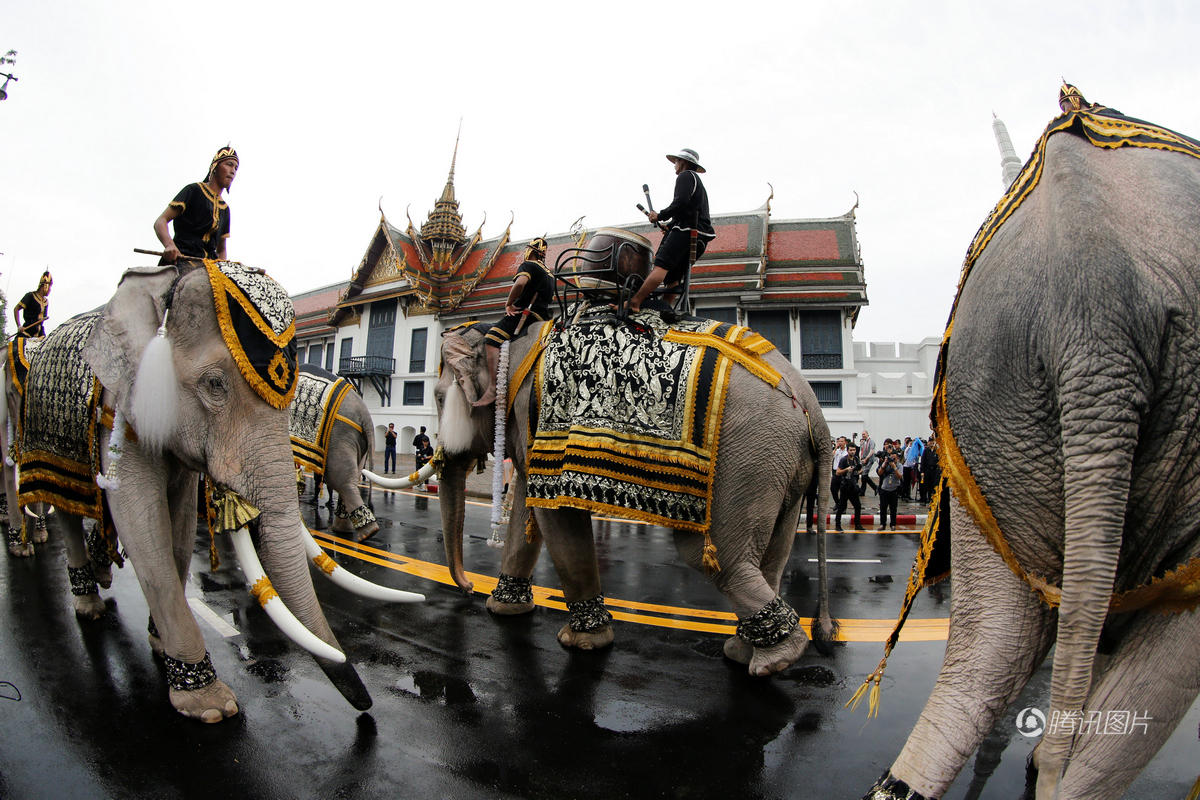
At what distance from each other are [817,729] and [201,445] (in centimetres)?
293

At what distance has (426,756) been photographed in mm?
2510

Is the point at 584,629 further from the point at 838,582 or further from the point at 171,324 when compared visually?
the point at 838,582

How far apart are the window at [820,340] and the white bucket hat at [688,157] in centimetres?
1913

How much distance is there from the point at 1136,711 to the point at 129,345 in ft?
11.6

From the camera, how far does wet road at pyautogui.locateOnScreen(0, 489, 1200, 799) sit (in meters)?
2.34

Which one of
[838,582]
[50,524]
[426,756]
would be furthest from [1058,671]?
[50,524]

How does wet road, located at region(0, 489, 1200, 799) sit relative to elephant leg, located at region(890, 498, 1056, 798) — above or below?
below

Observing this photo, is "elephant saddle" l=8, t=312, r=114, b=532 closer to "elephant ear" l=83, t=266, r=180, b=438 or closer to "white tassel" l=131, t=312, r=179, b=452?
"elephant ear" l=83, t=266, r=180, b=438

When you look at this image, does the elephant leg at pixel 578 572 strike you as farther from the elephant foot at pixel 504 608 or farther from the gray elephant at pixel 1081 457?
the gray elephant at pixel 1081 457

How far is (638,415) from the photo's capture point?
10.3ft

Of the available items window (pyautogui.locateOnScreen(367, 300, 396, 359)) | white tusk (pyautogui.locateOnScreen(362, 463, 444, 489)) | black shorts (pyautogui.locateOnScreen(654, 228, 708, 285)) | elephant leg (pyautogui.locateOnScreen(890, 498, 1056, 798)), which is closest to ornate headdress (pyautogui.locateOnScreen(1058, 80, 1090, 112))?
elephant leg (pyautogui.locateOnScreen(890, 498, 1056, 798))

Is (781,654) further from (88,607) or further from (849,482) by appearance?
(849,482)

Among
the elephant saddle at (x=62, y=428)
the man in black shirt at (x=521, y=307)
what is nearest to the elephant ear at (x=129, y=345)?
the elephant saddle at (x=62, y=428)

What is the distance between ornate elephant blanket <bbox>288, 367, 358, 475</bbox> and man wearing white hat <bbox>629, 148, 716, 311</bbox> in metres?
4.76
